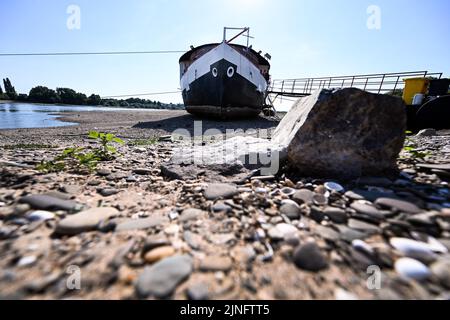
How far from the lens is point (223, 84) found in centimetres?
1141

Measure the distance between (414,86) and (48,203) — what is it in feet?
40.4

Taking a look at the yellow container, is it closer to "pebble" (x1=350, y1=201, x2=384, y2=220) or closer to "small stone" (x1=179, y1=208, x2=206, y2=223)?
"pebble" (x1=350, y1=201, x2=384, y2=220)

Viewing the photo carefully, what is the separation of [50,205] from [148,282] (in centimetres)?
131

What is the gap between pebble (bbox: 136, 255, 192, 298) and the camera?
898mm

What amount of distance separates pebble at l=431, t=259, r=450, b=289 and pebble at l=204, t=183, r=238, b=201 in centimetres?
138

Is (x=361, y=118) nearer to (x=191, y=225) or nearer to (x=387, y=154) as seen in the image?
(x=387, y=154)

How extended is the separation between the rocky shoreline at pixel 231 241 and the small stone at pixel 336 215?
0.03 feet

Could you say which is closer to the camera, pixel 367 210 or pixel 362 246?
pixel 362 246

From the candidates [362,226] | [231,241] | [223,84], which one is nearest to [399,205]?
[362,226]

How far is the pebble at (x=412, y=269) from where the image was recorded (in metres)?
0.97

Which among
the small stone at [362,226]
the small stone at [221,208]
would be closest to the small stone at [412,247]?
the small stone at [362,226]

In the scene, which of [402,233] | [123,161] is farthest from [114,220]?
[123,161]

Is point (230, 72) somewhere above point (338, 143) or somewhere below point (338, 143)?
above

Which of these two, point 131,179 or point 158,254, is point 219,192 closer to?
point 158,254
